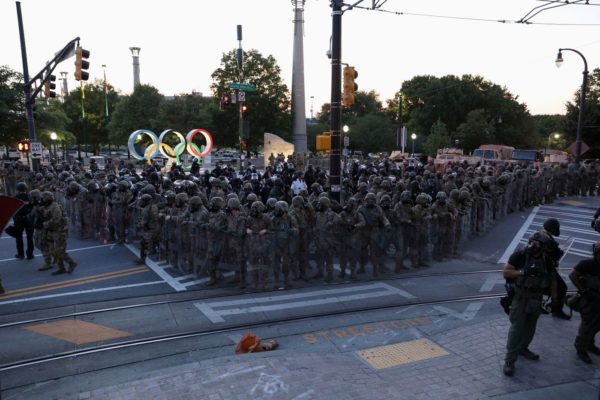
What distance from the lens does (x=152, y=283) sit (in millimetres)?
9422

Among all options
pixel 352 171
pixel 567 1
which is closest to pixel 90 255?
pixel 352 171

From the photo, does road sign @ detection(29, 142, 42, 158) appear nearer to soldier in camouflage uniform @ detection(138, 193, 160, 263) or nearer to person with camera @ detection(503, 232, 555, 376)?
soldier in camouflage uniform @ detection(138, 193, 160, 263)

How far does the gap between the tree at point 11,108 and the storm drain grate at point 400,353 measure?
2884cm

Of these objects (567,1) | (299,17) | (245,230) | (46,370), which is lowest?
(46,370)

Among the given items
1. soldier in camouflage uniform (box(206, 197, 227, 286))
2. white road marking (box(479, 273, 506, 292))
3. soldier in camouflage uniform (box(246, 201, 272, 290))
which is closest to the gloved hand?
white road marking (box(479, 273, 506, 292))

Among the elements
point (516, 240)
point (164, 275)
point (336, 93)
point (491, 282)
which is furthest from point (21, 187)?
point (516, 240)

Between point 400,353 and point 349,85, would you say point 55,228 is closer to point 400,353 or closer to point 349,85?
point 349,85

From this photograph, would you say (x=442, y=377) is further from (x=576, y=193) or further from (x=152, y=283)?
(x=576, y=193)

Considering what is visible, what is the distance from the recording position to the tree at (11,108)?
27.8 m

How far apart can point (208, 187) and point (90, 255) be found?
6049 mm

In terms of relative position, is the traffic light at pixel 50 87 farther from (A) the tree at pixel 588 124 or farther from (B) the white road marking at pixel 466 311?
(A) the tree at pixel 588 124

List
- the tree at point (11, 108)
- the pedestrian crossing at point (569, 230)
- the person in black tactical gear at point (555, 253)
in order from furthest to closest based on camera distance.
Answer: the tree at point (11, 108) < the pedestrian crossing at point (569, 230) < the person in black tactical gear at point (555, 253)

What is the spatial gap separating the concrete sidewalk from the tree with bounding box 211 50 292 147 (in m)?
42.5

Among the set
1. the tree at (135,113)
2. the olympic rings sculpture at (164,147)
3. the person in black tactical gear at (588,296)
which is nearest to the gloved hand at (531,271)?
the person in black tactical gear at (588,296)
